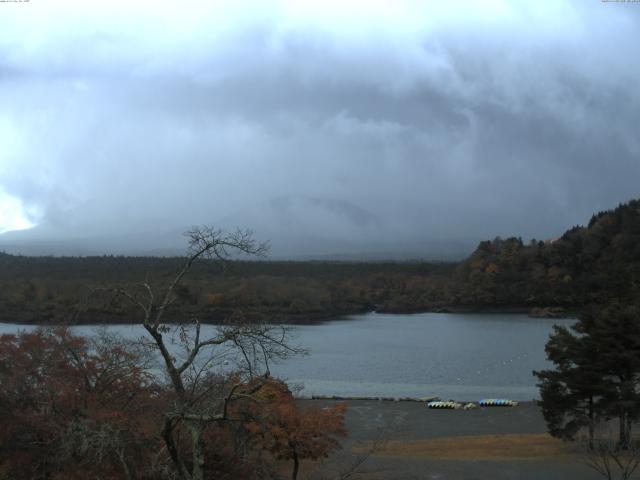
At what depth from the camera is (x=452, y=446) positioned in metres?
23.7

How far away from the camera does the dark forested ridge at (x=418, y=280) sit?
9250cm

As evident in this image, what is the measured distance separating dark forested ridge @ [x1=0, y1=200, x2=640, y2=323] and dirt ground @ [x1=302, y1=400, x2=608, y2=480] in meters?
53.4

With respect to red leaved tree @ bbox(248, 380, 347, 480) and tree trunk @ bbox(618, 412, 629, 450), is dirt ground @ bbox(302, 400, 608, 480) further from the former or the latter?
red leaved tree @ bbox(248, 380, 347, 480)

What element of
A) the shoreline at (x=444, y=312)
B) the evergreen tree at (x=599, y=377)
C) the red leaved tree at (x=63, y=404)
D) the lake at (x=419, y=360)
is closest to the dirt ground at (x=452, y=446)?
the evergreen tree at (x=599, y=377)

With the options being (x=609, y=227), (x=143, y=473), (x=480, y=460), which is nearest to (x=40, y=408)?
(x=143, y=473)

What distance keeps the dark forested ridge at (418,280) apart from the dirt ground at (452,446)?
5336cm

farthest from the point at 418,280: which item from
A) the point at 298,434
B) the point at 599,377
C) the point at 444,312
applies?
the point at 298,434

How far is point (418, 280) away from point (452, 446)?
101177 mm

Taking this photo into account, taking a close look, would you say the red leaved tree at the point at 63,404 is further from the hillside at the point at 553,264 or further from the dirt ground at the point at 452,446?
the hillside at the point at 553,264

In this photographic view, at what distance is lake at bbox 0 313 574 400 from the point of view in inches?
1617

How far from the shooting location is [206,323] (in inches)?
2874

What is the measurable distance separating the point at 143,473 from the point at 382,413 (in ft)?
78.2

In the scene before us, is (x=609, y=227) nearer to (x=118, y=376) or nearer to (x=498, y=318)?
(x=498, y=318)

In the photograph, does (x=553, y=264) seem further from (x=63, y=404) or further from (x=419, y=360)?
(x=63, y=404)
